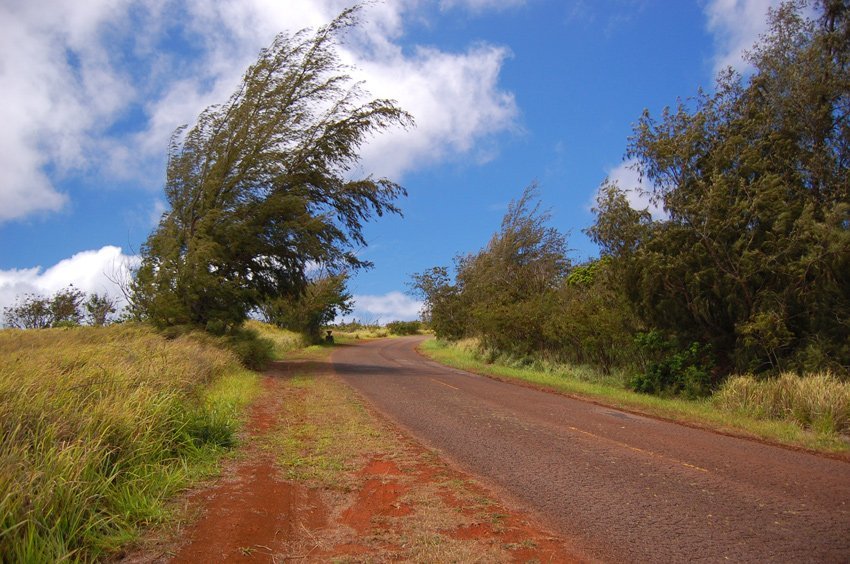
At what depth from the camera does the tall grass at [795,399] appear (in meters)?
9.95

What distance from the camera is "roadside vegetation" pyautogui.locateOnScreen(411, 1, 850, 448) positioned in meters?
12.1

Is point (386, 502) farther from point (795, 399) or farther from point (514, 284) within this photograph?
point (514, 284)

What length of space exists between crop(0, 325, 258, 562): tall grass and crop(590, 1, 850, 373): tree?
11.8 metres

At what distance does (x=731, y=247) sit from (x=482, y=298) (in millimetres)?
19579

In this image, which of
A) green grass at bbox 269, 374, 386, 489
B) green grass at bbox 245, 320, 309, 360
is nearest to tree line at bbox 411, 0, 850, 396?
green grass at bbox 269, 374, 386, 489

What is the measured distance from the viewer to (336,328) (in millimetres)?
81000

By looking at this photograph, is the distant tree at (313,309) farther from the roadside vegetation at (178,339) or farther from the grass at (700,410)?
the grass at (700,410)

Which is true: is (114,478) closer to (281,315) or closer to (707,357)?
(707,357)

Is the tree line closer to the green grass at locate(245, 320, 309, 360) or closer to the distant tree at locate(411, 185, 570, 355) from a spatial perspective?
the distant tree at locate(411, 185, 570, 355)

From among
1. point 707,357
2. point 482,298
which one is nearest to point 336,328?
point 482,298

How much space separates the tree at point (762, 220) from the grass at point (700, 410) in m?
2.09

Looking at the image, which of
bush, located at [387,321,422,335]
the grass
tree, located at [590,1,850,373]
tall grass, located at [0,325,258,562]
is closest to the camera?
tall grass, located at [0,325,258,562]

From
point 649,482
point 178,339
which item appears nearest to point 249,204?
point 178,339

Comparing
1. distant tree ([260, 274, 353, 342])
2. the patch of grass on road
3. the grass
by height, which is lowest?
the patch of grass on road
